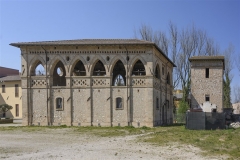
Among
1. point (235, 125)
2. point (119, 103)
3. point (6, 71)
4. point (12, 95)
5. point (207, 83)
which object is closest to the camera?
point (119, 103)

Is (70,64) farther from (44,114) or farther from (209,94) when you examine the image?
(209,94)

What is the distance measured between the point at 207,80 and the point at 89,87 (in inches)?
678

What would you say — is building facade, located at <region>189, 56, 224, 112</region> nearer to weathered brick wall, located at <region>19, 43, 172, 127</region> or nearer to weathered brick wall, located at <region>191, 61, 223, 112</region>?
weathered brick wall, located at <region>191, 61, 223, 112</region>

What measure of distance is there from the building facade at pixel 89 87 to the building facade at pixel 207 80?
34.9 ft

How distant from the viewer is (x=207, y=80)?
37625 mm

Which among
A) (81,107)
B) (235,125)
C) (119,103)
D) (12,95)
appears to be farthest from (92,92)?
(12,95)

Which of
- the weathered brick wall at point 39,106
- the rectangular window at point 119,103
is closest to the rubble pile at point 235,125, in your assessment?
the rectangular window at point 119,103

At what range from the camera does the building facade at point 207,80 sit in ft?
122

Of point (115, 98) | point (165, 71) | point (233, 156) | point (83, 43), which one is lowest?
point (233, 156)

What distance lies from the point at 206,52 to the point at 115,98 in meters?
23.8

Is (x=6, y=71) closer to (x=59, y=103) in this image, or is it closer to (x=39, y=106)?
(x=39, y=106)

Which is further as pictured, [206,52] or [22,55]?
[206,52]

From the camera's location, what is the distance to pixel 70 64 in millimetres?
28219

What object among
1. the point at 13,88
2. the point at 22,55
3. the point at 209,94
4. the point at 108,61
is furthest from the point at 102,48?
the point at 13,88
